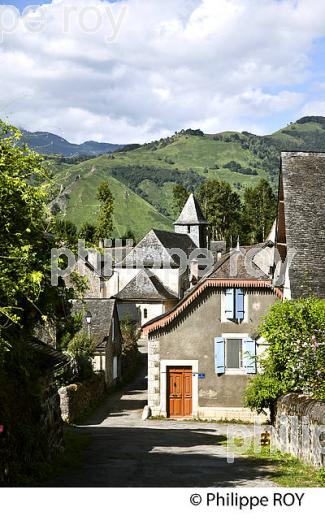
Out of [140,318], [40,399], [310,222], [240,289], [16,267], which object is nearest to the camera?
[16,267]

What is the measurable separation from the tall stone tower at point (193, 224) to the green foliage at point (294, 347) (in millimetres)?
73572

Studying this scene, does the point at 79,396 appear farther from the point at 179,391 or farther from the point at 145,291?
the point at 145,291

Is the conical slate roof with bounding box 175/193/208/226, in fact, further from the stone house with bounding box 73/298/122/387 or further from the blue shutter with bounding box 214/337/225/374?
the blue shutter with bounding box 214/337/225/374

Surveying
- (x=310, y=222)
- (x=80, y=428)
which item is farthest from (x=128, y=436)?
(x=310, y=222)

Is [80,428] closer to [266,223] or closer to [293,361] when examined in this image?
[293,361]

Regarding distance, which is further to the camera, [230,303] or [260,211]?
[260,211]

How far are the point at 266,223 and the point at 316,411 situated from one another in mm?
88965

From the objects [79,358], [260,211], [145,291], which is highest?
[260,211]

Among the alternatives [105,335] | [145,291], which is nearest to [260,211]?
[145,291]

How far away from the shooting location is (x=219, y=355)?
1180 inches

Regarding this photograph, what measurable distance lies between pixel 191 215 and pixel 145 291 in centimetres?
2872

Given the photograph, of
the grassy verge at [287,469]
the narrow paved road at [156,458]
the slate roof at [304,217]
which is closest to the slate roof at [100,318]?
the narrow paved road at [156,458]

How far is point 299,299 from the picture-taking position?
19234 millimetres

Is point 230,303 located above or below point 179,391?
above
